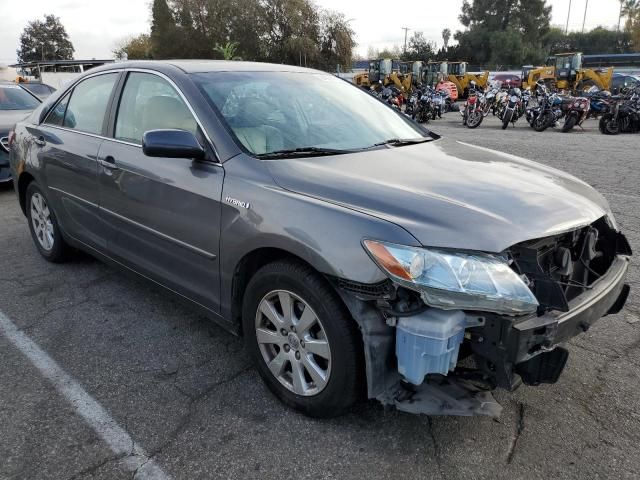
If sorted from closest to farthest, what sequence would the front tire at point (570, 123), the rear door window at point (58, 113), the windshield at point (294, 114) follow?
the windshield at point (294, 114)
the rear door window at point (58, 113)
the front tire at point (570, 123)

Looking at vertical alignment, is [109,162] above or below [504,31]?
below

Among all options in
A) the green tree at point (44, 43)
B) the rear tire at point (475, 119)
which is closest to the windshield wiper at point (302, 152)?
the rear tire at point (475, 119)

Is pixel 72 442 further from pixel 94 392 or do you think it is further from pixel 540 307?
pixel 540 307

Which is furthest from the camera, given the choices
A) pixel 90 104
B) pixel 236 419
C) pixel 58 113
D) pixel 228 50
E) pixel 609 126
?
pixel 228 50

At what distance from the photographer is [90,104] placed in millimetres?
3826

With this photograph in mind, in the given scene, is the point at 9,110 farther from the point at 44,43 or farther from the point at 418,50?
the point at 44,43

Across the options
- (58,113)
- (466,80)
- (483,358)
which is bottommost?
(483,358)

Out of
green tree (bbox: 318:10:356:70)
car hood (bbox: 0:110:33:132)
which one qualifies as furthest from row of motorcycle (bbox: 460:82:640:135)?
green tree (bbox: 318:10:356:70)

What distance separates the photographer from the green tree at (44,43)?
91125 mm

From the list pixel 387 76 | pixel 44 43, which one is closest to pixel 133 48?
pixel 44 43

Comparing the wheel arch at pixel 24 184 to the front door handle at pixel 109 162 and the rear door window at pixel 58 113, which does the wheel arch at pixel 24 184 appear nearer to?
the rear door window at pixel 58 113

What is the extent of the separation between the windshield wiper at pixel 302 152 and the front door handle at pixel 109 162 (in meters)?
1.19

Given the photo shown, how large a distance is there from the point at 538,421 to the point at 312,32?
173 feet

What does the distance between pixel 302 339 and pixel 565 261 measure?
122cm
